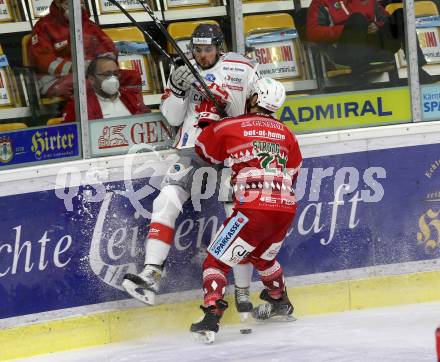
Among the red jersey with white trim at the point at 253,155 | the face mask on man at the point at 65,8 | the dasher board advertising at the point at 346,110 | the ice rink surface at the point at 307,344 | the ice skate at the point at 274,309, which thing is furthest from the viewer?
the dasher board advertising at the point at 346,110

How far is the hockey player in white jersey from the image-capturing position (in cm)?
605

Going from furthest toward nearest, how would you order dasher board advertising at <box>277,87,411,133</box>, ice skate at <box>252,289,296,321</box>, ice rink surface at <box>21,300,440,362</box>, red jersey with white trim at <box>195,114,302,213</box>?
dasher board advertising at <box>277,87,411,133</box>
ice skate at <box>252,289,296,321</box>
red jersey with white trim at <box>195,114,302,213</box>
ice rink surface at <box>21,300,440,362</box>

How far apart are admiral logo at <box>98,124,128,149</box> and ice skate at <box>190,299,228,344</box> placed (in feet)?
3.19

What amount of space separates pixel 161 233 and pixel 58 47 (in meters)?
1.09

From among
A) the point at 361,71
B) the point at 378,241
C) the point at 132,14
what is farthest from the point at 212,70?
the point at 378,241

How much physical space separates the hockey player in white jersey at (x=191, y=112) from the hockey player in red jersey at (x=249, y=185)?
0.17m

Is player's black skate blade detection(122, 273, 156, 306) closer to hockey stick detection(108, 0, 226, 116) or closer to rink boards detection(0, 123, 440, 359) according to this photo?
rink boards detection(0, 123, 440, 359)

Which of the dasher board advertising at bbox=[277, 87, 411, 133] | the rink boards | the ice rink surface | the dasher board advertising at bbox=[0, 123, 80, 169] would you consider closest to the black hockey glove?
the rink boards

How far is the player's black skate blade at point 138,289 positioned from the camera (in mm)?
5934

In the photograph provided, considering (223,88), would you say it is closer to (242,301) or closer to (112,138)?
(112,138)

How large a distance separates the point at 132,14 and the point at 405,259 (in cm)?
207

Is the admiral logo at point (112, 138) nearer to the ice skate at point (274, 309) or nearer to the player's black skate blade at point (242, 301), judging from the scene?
the player's black skate blade at point (242, 301)

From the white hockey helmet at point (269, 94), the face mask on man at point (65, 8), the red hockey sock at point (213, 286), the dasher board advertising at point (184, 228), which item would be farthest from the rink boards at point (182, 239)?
the face mask on man at point (65, 8)

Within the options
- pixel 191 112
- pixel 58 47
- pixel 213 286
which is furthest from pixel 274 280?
pixel 58 47
